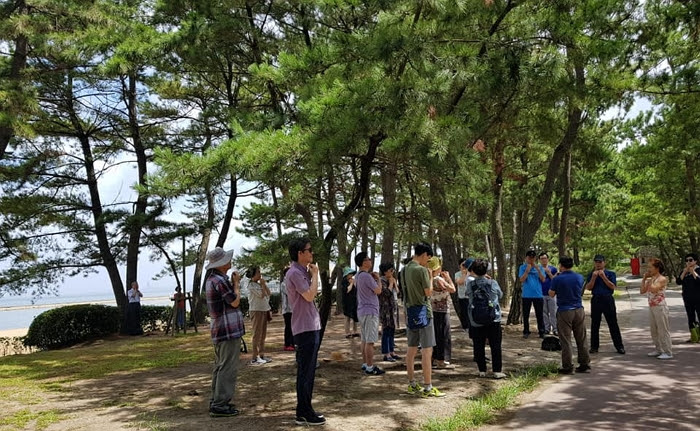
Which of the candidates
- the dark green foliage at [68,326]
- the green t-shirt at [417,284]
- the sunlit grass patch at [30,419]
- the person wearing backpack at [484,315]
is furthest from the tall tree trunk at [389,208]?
the dark green foliage at [68,326]

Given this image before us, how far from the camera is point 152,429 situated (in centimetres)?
484

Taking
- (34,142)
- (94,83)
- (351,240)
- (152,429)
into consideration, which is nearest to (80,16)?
(94,83)

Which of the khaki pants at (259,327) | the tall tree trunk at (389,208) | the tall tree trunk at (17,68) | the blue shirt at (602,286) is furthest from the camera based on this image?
the tall tree trunk at (17,68)

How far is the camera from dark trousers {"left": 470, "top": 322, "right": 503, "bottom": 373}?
670 cm

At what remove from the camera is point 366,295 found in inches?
287

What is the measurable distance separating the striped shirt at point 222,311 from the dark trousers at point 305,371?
71cm

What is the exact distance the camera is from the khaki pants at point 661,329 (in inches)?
301

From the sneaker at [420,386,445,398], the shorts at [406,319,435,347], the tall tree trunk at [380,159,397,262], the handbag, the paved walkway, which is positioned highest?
the tall tree trunk at [380,159,397,262]

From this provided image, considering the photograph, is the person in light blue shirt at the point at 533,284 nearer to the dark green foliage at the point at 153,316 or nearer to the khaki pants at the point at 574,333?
the khaki pants at the point at 574,333

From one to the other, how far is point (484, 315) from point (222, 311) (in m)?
3.33

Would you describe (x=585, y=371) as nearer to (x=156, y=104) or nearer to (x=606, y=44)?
(x=606, y=44)

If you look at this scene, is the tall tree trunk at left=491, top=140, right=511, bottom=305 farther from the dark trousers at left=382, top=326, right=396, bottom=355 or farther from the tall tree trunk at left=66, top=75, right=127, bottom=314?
the tall tree trunk at left=66, top=75, right=127, bottom=314

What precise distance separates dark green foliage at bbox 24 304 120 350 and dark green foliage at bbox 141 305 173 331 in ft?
5.65

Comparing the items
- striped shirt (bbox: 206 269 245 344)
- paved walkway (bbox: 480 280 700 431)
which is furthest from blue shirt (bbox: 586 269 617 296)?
striped shirt (bbox: 206 269 245 344)
